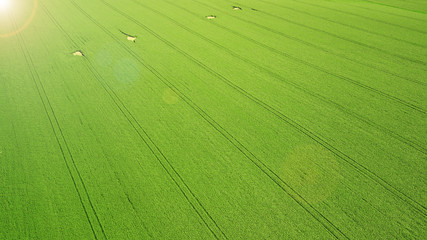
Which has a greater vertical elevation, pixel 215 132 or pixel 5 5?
pixel 5 5

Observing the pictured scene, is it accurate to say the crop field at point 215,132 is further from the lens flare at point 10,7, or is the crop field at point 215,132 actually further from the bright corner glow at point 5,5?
the bright corner glow at point 5,5

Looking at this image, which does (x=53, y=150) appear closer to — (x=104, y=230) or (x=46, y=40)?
(x=104, y=230)

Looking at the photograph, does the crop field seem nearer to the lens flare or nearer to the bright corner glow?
the lens flare

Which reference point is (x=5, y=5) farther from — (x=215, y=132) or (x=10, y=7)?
(x=215, y=132)

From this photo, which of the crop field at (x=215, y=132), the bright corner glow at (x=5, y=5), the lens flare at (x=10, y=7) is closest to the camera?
the crop field at (x=215, y=132)

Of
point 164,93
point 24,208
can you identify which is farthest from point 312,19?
point 24,208

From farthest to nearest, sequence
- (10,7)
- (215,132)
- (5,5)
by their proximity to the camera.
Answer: (5,5), (10,7), (215,132)

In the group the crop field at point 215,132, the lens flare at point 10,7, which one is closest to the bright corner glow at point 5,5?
the lens flare at point 10,7

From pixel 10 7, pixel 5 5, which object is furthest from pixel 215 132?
pixel 5 5

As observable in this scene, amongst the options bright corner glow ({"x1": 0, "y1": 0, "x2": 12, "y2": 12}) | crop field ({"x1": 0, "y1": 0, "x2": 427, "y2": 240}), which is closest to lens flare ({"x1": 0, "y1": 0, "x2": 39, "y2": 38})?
bright corner glow ({"x1": 0, "y1": 0, "x2": 12, "y2": 12})
